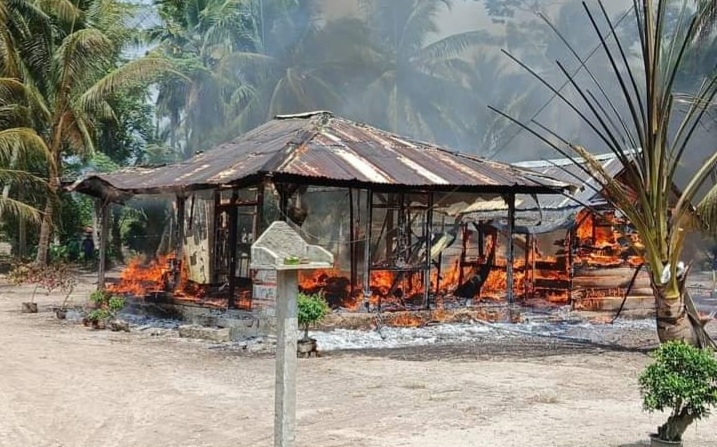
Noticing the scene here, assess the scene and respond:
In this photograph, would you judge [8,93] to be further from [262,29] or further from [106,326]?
[262,29]

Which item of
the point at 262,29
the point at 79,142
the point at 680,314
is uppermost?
the point at 262,29

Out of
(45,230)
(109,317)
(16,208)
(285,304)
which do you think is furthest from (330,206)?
(285,304)

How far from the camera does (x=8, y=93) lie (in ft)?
70.5

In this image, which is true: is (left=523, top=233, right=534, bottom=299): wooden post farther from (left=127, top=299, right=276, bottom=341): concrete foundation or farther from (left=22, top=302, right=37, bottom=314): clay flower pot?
(left=22, top=302, right=37, bottom=314): clay flower pot

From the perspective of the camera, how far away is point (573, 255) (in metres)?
17.2

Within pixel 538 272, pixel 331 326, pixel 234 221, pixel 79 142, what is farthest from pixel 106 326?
pixel 79 142

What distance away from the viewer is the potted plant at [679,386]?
5605 mm

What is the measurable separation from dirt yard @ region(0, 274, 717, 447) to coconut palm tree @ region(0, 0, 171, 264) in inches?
474

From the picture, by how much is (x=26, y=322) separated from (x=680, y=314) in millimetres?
11347

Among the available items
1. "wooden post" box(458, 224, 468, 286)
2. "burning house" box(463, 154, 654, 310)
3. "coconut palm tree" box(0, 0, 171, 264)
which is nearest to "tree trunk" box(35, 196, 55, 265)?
"coconut palm tree" box(0, 0, 171, 264)

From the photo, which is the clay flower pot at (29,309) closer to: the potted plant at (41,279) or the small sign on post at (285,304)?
the potted plant at (41,279)

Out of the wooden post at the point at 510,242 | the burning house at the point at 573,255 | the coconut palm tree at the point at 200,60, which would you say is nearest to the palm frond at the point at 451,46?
the coconut palm tree at the point at 200,60

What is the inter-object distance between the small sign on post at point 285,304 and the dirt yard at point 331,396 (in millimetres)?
1977

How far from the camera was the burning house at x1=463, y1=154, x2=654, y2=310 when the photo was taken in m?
16.8
